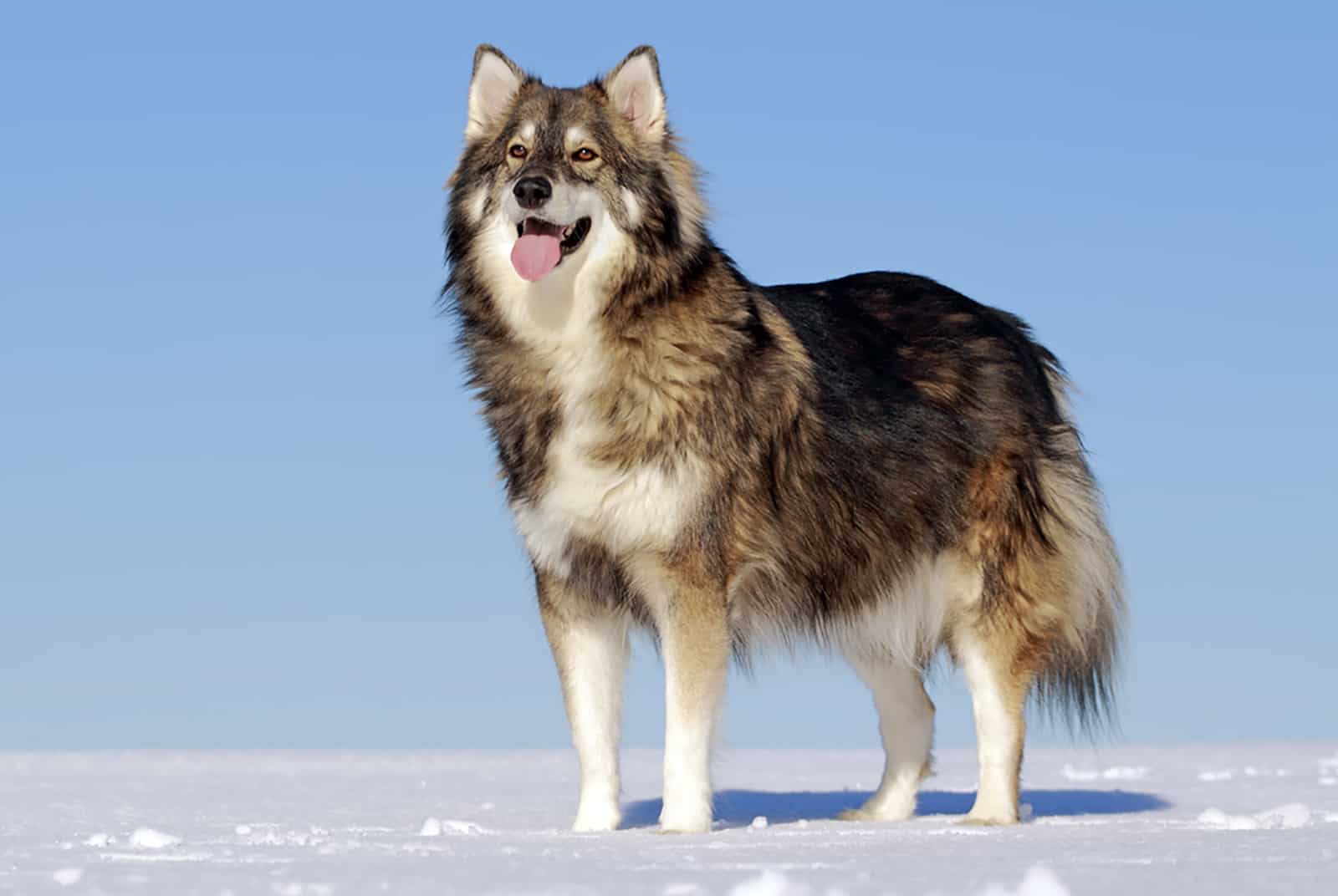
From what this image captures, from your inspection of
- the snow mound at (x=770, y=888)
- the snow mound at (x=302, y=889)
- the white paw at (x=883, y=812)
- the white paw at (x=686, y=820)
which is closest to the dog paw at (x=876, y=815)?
the white paw at (x=883, y=812)

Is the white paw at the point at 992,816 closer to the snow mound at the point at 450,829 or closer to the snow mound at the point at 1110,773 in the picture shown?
the snow mound at the point at 450,829

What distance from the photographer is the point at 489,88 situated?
Answer: 7105 millimetres

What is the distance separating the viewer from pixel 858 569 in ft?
24.2

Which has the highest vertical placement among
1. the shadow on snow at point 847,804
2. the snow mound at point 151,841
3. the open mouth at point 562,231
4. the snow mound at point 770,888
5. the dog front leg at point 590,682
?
the open mouth at point 562,231

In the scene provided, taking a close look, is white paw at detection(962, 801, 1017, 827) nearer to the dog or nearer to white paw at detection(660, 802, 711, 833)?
the dog

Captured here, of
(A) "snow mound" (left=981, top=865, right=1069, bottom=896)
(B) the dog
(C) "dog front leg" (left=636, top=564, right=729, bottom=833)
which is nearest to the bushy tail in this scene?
(B) the dog

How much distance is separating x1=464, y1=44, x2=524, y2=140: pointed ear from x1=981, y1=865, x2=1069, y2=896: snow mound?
163 inches

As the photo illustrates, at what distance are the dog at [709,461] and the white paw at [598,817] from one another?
13 millimetres

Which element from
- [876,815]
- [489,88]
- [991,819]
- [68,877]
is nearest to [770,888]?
[68,877]

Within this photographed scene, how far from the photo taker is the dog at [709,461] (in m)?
6.48

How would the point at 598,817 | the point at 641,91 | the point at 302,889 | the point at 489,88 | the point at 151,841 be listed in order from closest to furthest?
the point at 302,889
the point at 151,841
the point at 598,817
the point at 641,91
the point at 489,88

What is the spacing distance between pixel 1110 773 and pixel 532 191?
643cm

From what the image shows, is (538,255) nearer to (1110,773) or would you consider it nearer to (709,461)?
(709,461)

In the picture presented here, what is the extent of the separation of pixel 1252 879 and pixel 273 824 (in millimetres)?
4396
